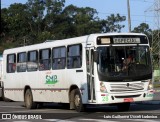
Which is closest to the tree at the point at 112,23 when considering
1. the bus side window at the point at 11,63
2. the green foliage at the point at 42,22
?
the green foliage at the point at 42,22

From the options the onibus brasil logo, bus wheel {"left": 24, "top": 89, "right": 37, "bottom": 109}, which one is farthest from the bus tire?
bus wheel {"left": 24, "top": 89, "right": 37, "bottom": 109}

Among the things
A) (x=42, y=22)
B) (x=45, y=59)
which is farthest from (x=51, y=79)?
(x=42, y=22)

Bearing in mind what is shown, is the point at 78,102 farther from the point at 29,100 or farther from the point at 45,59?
the point at 29,100

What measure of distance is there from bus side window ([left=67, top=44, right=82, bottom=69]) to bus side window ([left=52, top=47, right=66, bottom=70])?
1.42 ft

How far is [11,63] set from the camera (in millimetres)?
25109

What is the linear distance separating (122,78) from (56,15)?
3403 inches

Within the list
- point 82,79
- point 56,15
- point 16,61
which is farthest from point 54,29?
point 82,79

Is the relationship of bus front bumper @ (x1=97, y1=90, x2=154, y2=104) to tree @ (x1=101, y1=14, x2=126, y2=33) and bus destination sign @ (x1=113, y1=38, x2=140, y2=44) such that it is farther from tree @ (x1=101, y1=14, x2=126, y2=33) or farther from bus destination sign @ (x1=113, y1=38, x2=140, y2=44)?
tree @ (x1=101, y1=14, x2=126, y2=33)

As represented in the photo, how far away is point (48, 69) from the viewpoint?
21422mm

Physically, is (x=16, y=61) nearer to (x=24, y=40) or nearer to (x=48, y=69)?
(x=48, y=69)

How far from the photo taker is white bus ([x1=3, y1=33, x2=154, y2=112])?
1800cm

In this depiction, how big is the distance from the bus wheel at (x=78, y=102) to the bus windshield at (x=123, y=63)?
1.47 m

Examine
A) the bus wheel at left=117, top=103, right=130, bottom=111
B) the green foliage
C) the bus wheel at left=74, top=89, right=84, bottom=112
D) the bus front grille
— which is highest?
the green foliage

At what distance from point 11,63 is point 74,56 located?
655cm
